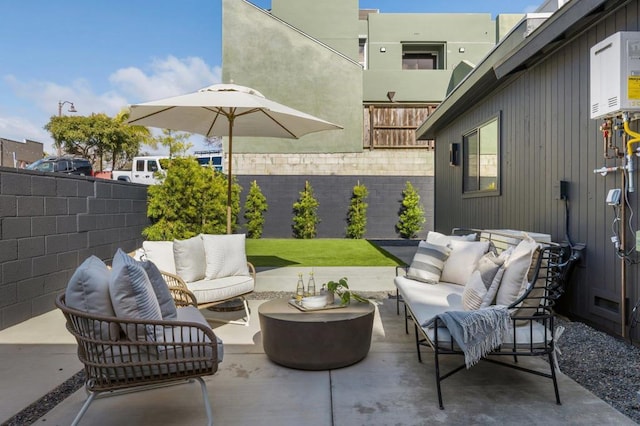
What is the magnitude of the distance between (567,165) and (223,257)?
3.60m

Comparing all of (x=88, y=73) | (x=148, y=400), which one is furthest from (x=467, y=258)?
(x=88, y=73)

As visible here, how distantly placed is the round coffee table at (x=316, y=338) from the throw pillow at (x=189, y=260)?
1.38m

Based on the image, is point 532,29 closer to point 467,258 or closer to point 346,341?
point 467,258

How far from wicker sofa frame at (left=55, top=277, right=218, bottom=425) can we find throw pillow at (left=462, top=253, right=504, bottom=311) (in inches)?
67.9

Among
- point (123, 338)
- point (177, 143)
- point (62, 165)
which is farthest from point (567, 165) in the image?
point (177, 143)

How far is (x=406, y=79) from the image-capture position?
52.2 feet

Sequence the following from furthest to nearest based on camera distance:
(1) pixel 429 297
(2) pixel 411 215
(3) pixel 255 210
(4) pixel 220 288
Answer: (2) pixel 411 215 → (3) pixel 255 210 → (4) pixel 220 288 → (1) pixel 429 297

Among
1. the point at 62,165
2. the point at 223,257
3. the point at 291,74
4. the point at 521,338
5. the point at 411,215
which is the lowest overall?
the point at 521,338

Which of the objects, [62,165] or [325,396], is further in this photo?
[62,165]

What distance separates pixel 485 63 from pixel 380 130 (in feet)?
27.6

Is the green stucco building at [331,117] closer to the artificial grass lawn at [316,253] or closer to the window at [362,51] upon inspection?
the artificial grass lawn at [316,253]

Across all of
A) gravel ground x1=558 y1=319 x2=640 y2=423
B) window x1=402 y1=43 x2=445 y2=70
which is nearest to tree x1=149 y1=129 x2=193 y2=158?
window x1=402 y1=43 x2=445 y2=70

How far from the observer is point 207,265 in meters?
4.65

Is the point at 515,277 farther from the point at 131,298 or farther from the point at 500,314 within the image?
the point at 131,298
